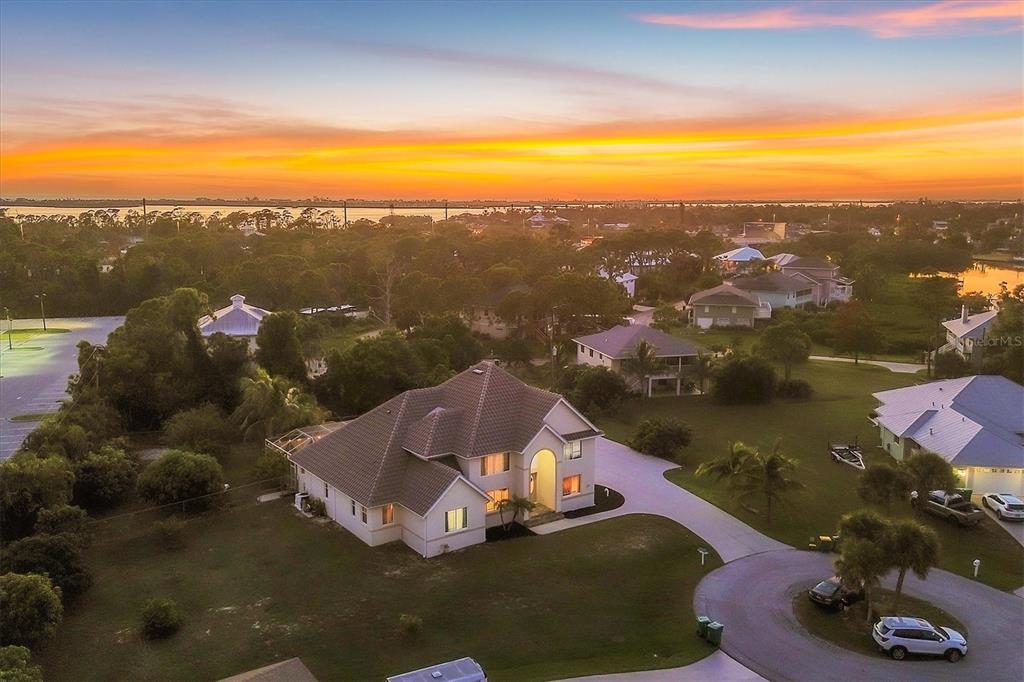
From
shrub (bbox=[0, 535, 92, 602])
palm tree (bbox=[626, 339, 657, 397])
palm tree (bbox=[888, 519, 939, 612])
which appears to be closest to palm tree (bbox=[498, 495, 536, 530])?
palm tree (bbox=[888, 519, 939, 612])

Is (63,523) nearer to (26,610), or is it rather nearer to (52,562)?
(52,562)

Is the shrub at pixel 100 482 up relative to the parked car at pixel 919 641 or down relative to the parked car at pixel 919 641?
up

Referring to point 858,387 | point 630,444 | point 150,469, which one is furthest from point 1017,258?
point 150,469

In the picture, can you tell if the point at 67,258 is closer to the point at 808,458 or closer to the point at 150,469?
the point at 150,469

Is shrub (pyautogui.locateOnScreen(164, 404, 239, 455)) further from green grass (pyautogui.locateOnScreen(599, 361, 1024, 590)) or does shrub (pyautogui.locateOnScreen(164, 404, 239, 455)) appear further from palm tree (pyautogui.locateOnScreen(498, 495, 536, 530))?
green grass (pyautogui.locateOnScreen(599, 361, 1024, 590))

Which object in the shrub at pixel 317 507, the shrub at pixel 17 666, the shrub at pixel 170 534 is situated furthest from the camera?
the shrub at pixel 317 507

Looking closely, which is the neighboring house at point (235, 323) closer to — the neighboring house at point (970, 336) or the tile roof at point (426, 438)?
the tile roof at point (426, 438)

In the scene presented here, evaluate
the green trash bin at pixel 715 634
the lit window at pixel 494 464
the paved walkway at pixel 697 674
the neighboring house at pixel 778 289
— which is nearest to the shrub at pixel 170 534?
the lit window at pixel 494 464
